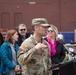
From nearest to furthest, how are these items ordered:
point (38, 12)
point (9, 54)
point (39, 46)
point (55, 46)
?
point (39, 46)
point (55, 46)
point (9, 54)
point (38, 12)

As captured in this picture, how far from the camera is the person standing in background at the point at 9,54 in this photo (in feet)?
22.5

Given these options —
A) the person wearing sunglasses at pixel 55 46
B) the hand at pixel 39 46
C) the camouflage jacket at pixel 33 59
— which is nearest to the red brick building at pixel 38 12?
the person wearing sunglasses at pixel 55 46

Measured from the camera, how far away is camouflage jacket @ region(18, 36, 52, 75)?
4.21 meters

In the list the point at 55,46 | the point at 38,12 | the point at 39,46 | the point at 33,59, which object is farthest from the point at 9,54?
the point at 38,12

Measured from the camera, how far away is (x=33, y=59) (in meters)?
4.23

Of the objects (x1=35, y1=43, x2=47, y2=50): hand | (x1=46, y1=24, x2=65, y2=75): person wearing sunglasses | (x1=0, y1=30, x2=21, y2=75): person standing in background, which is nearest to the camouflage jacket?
(x1=35, y1=43, x2=47, y2=50): hand

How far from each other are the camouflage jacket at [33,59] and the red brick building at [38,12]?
63.3 feet

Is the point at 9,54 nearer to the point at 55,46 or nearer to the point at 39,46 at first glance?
the point at 55,46

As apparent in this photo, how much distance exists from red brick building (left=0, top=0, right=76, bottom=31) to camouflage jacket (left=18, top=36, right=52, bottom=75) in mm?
19295

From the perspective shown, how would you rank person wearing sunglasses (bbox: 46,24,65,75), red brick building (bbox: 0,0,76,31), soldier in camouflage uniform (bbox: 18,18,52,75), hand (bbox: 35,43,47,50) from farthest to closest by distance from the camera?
red brick building (bbox: 0,0,76,31) → person wearing sunglasses (bbox: 46,24,65,75) → soldier in camouflage uniform (bbox: 18,18,52,75) → hand (bbox: 35,43,47,50)

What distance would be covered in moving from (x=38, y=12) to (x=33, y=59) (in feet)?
64.7

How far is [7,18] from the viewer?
23.9 metres

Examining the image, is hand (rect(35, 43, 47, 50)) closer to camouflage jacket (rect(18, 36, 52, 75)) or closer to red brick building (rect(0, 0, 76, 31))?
camouflage jacket (rect(18, 36, 52, 75))

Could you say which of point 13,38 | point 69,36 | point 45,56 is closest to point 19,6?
point 69,36
